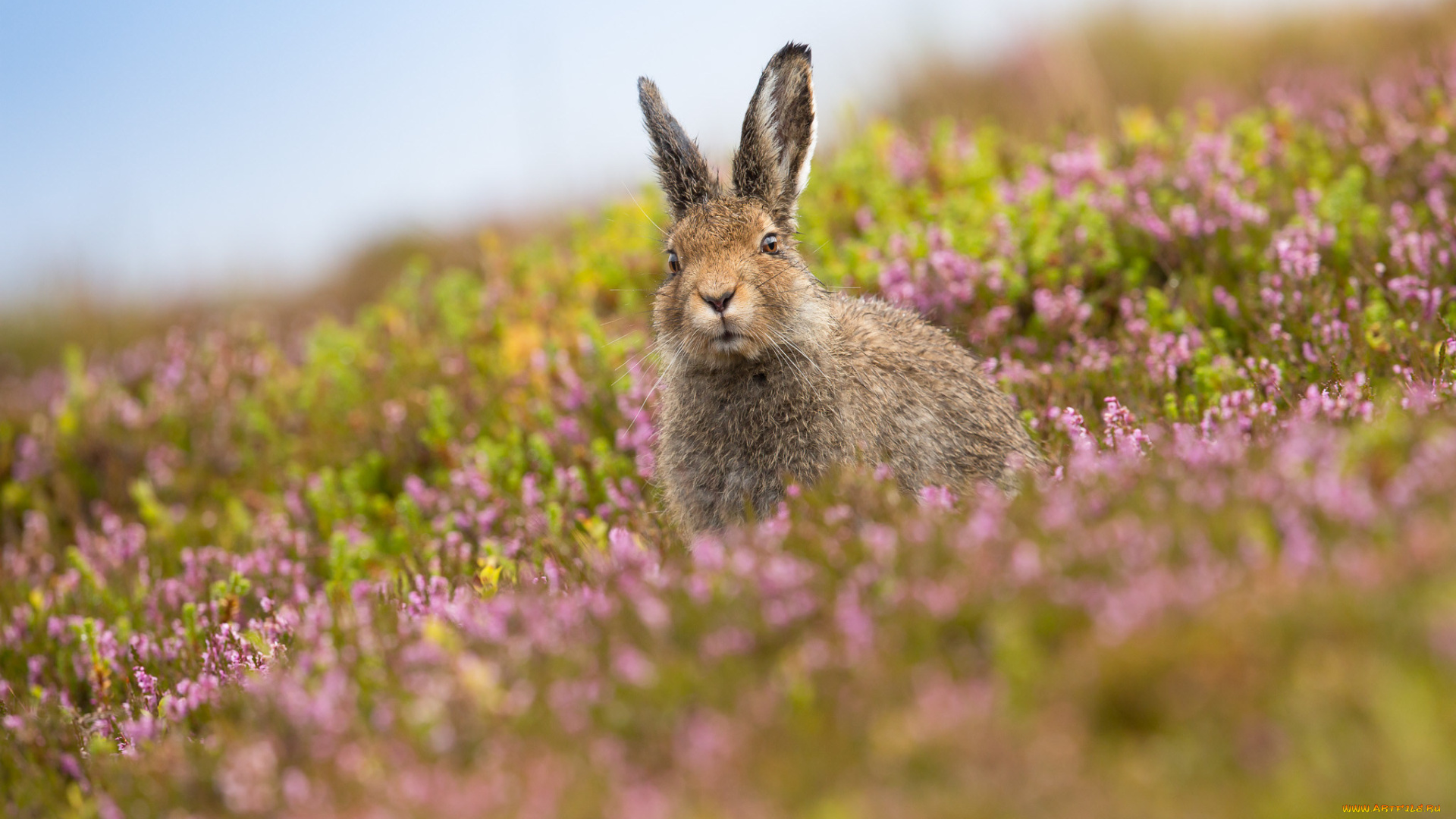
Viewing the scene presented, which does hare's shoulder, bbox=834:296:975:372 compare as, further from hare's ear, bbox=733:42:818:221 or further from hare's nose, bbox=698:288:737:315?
hare's nose, bbox=698:288:737:315

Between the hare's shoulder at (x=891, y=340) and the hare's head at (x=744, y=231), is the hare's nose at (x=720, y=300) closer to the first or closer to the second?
the hare's head at (x=744, y=231)

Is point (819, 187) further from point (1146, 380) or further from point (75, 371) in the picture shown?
point (75, 371)

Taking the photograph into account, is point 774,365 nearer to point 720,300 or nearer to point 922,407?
point 720,300

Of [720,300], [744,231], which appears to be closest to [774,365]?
[720,300]

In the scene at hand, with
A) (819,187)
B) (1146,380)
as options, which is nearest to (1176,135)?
(819,187)

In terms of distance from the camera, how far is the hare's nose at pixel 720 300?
222 inches

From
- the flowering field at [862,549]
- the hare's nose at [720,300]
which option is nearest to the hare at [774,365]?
the hare's nose at [720,300]

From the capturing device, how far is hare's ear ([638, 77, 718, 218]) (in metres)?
6.43

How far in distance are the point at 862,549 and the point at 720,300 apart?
224cm

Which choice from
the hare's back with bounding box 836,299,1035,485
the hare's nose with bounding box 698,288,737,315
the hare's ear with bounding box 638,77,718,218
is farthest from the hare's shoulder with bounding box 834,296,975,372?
the hare's ear with bounding box 638,77,718,218

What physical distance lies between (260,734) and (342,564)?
3619mm

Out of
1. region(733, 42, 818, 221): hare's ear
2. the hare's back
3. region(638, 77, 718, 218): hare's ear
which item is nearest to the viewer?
the hare's back

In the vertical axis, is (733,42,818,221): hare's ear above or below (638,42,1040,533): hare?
above

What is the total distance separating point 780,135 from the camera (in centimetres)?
635
